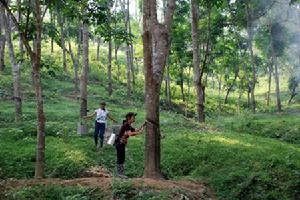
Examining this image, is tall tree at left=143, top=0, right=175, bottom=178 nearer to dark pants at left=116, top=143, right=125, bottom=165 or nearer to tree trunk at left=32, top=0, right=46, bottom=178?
dark pants at left=116, top=143, right=125, bottom=165

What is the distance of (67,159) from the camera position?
1420 centimetres

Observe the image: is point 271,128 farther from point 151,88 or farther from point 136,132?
point 151,88

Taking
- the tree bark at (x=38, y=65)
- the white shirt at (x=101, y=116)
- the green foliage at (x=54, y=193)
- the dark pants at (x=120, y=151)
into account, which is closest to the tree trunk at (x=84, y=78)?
the white shirt at (x=101, y=116)

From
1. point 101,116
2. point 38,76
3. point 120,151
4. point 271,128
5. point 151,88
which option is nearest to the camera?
point 151,88

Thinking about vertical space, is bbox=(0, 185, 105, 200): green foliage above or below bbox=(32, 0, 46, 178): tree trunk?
below

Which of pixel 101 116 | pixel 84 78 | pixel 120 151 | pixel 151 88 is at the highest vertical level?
pixel 84 78

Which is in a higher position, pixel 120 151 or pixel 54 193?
pixel 120 151

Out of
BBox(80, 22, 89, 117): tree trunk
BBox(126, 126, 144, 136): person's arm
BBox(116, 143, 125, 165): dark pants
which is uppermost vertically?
BBox(80, 22, 89, 117): tree trunk

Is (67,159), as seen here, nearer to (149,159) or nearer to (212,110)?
(149,159)

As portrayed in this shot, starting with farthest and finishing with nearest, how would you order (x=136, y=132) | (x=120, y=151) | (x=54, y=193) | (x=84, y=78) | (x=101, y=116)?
(x=84, y=78)
(x=101, y=116)
(x=120, y=151)
(x=136, y=132)
(x=54, y=193)

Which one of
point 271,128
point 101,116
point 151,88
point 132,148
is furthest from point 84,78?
point 271,128

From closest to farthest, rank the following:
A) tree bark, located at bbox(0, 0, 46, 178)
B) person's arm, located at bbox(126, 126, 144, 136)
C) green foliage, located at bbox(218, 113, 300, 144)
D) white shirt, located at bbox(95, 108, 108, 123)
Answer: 1. tree bark, located at bbox(0, 0, 46, 178)
2. person's arm, located at bbox(126, 126, 144, 136)
3. white shirt, located at bbox(95, 108, 108, 123)
4. green foliage, located at bbox(218, 113, 300, 144)

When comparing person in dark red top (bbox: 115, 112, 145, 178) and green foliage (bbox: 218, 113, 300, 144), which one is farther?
green foliage (bbox: 218, 113, 300, 144)

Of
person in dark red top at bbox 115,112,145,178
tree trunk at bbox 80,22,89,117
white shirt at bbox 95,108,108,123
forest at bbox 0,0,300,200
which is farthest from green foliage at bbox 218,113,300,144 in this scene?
person in dark red top at bbox 115,112,145,178
